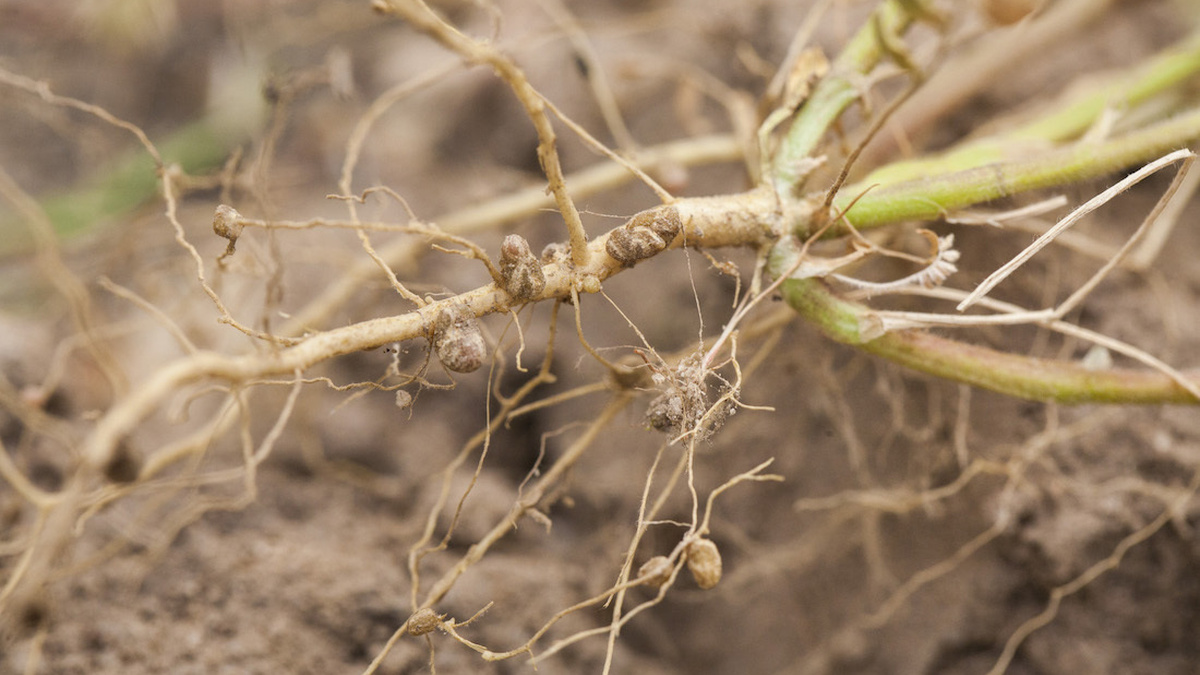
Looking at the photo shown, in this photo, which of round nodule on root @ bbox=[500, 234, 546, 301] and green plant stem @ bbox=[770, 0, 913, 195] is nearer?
round nodule on root @ bbox=[500, 234, 546, 301]

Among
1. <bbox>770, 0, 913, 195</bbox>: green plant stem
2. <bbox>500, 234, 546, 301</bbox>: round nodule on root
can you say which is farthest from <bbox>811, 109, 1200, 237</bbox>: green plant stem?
<bbox>500, 234, 546, 301</bbox>: round nodule on root

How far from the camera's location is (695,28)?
1490mm

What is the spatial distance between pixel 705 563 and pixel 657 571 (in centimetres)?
4

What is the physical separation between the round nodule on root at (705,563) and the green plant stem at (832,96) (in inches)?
15.8

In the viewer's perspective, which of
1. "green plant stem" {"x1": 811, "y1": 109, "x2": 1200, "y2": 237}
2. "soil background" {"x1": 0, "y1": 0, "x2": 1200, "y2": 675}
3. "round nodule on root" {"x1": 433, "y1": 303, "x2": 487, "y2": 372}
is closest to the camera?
"round nodule on root" {"x1": 433, "y1": 303, "x2": 487, "y2": 372}

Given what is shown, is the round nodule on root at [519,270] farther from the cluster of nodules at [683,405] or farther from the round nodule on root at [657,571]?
the round nodule on root at [657,571]

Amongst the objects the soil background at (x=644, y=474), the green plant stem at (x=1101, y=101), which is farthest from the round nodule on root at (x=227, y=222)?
the green plant stem at (x=1101, y=101)

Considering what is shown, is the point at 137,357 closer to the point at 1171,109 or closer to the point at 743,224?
the point at 743,224

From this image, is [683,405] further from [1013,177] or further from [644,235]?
[1013,177]

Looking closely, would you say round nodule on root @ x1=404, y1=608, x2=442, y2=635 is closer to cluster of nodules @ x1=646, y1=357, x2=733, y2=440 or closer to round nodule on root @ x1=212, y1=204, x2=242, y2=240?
cluster of nodules @ x1=646, y1=357, x2=733, y2=440

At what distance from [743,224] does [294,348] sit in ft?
1.55

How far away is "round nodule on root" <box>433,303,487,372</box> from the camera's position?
0.63 meters

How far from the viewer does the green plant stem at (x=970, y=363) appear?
78 cm

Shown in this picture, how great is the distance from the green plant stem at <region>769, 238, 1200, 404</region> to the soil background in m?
0.13
